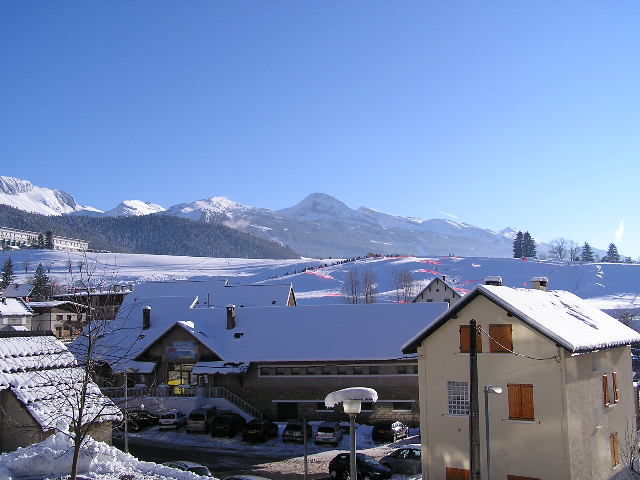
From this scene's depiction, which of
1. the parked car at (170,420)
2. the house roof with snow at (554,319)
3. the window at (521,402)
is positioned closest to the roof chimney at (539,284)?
the house roof with snow at (554,319)

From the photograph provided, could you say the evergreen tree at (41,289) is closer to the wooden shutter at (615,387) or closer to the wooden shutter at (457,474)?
the wooden shutter at (457,474)

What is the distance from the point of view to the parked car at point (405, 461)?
30.5 m

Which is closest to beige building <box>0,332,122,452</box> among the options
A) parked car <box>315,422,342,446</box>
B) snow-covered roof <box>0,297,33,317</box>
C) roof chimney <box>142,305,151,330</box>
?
parked car <box>315,422,342,446</box>

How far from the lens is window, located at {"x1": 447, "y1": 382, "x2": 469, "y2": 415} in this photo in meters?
26.4

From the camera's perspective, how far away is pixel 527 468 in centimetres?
2456

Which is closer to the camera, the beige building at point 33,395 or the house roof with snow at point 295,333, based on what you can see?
the beige building at point 33,395

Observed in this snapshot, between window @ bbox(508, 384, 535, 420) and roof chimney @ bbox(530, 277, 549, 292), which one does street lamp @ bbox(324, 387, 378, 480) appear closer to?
window @ bbox(508, 384, 535, 420)

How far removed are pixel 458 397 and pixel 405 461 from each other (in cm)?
607

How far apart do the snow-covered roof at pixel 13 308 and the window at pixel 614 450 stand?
2920 inches

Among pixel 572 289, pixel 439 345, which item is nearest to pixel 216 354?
pixel 439 345

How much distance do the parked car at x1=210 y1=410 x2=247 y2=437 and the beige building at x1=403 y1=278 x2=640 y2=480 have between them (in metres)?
16.1

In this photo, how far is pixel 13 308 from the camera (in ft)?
277

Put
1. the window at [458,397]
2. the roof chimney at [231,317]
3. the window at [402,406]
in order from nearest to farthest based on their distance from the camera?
the window at [458,397] → the window at [402,406] → the roof chimney at [231,317]

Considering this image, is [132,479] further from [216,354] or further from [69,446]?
[216,354]
